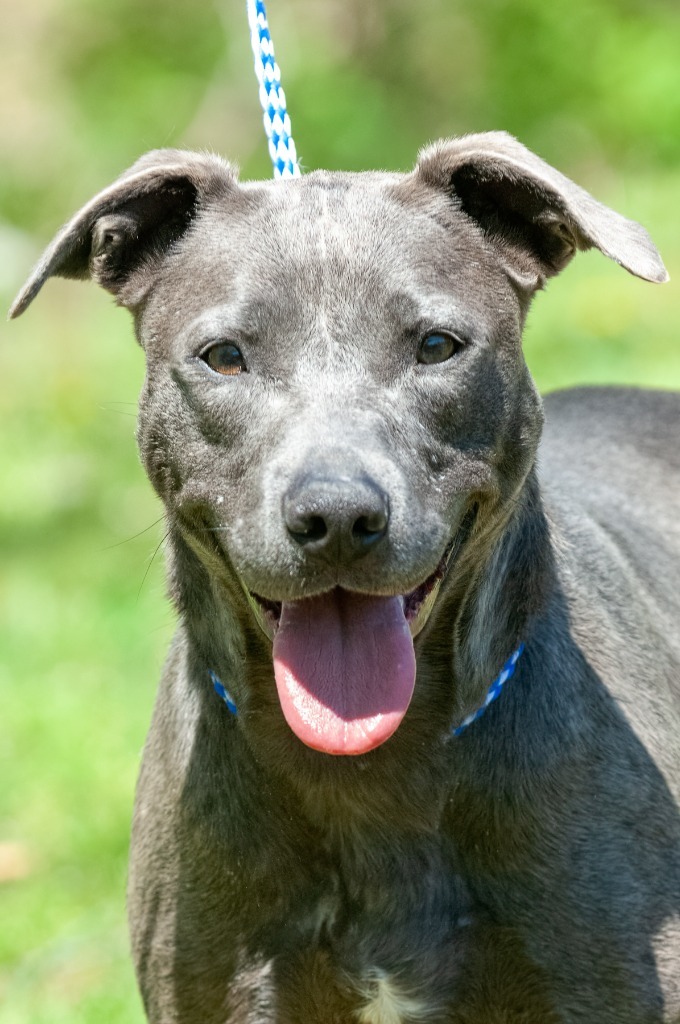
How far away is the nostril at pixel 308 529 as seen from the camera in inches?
119

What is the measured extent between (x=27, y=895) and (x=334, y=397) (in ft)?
9.68

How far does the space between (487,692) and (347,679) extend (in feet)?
1.55

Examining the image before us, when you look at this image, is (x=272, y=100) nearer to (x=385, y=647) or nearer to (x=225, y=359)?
(x=225, y=359)

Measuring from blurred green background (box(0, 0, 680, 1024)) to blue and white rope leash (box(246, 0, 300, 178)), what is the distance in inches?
107

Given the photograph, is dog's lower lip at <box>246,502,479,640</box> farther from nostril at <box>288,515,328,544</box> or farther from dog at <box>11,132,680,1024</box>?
nostril at <box>288,515,328,544</box>

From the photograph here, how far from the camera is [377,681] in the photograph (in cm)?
321

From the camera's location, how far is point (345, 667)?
3217 mm

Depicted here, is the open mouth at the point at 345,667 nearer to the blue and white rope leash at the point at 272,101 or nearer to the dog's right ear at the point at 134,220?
the dog's right ear at the point at 134,220

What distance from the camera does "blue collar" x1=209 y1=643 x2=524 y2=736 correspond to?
139 inches

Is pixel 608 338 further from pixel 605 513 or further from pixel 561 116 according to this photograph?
pixel 605 513

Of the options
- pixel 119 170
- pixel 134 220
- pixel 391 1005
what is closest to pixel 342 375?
pixel 134 220

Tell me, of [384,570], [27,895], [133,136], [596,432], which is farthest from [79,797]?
[133,136]

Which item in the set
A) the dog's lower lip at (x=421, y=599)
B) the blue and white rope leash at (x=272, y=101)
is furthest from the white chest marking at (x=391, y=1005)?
the blue and white rope leash at (x=272, y=101)

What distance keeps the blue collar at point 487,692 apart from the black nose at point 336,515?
2.10 ft
